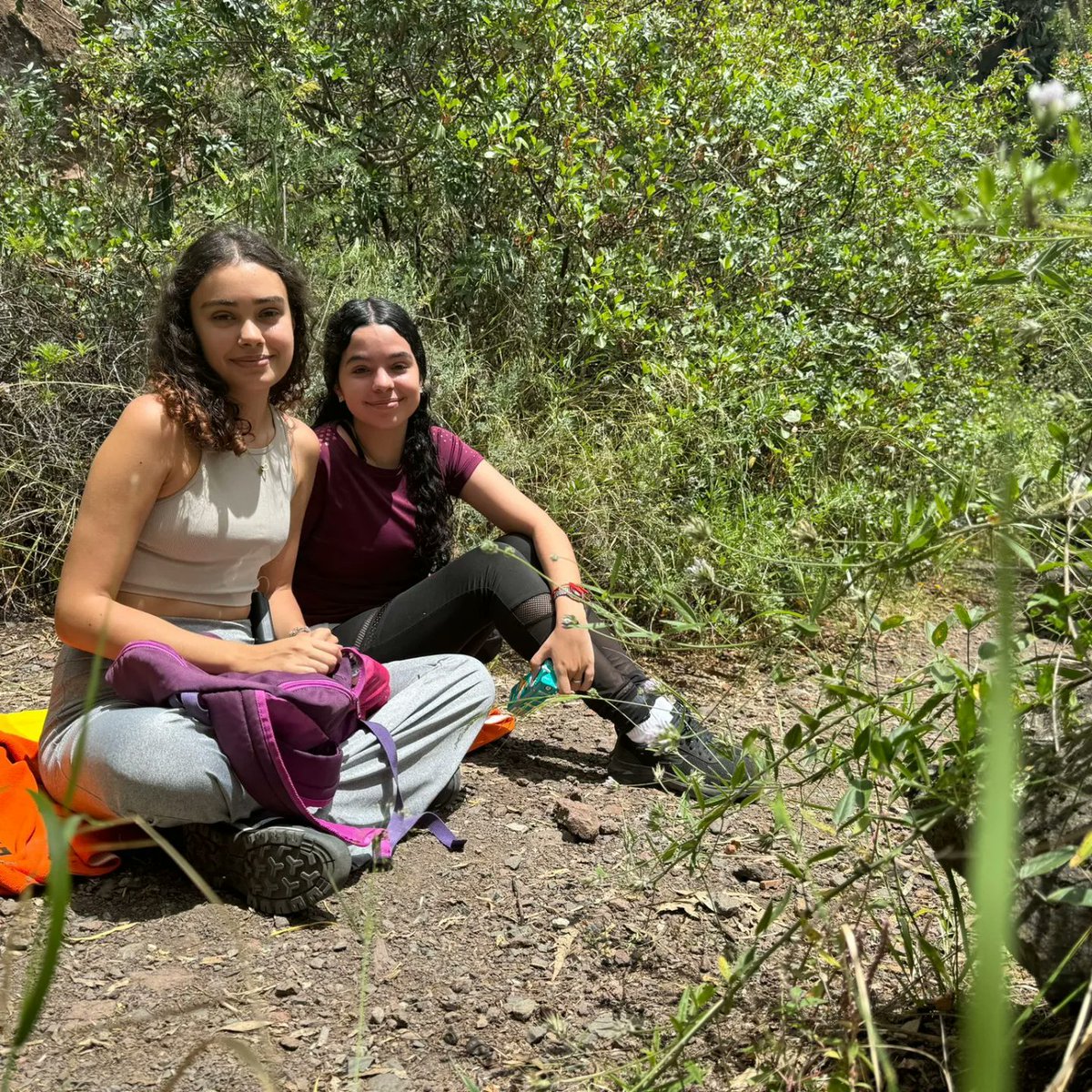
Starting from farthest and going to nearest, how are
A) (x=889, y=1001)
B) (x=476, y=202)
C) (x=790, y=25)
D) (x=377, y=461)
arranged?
1. (x=790, y=25)
2. (x=476, y=202)
3. (x=377, y=461)
4. (x=889, y=1001)

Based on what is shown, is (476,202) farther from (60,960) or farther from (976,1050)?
(976,1050)

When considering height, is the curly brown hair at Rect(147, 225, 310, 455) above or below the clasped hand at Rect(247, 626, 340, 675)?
above

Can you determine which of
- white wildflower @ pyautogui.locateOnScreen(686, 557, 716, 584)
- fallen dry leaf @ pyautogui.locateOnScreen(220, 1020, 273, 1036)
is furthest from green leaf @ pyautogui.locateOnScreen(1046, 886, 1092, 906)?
fallen dry leaf @ pyautogui.locateOnScreen(220, 1020, 273, 1036)

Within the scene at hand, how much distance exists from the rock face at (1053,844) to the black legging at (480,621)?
5.28 feet

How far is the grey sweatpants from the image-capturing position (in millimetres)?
2281

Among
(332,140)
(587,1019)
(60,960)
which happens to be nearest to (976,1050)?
(587,1019)

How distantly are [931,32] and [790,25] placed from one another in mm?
829

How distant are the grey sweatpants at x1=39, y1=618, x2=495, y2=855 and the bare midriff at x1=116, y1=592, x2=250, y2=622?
20 mm

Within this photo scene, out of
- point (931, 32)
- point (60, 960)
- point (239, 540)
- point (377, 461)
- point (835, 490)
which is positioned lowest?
point (60, 960)

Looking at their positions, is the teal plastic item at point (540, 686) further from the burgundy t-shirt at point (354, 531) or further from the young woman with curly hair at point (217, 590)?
the burgundy t-shirt at point (354, 531)

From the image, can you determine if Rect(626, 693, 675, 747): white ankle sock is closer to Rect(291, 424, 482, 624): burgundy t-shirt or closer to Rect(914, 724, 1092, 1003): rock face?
Rect(291, 424, 482, 624): burgundy t-shirt

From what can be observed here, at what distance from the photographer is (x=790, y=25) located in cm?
653

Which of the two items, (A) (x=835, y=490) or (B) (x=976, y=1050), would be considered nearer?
(B) (x=976, y=1050)

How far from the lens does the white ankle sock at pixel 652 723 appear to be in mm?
3027
